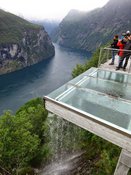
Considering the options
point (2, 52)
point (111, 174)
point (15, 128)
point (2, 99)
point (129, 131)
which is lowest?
point (2, 99)

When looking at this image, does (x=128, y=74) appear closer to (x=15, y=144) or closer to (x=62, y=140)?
(x=62, y=140)

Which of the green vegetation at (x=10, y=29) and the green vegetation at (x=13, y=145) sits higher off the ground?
the green vegetation at (x=10, y=29)

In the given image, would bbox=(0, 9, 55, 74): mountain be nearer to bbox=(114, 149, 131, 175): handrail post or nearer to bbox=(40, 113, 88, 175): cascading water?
bbox=(40, 113, 88, 175): cascading water

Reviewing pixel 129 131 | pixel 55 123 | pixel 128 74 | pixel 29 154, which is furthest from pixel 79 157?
pixel 129 131

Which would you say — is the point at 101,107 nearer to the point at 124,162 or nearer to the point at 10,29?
the point at 124,162

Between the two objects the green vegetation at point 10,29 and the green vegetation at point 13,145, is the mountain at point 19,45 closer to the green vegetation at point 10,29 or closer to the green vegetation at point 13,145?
the green vegetation at point 10,29

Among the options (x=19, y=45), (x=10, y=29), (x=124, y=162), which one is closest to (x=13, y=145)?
(x=124, y=162)

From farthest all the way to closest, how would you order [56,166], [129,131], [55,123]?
[56,166]
[55,123]
[129,131]

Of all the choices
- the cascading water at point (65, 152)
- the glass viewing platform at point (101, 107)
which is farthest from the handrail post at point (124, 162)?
the cascading water at point (65, 152)
